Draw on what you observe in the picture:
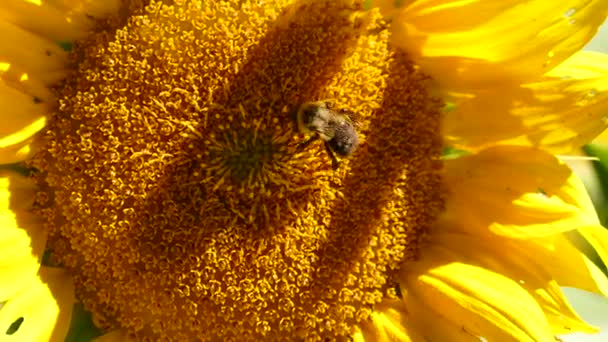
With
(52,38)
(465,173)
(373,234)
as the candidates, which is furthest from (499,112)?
(52,38)

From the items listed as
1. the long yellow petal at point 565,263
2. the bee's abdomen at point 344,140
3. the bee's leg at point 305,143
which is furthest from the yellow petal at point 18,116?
the long yellow petal at point 565,263

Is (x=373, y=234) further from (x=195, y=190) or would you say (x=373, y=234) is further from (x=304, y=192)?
(x=195, y=190)

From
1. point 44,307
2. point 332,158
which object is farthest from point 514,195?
point 44,307

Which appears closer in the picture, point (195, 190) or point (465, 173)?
point (195, 190)

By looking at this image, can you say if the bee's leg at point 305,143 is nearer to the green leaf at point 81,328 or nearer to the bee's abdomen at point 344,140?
the bee's abdomen at point 344,140

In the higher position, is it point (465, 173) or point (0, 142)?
point (0, 142)

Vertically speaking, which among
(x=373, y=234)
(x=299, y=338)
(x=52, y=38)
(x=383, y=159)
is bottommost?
(x=299, y=338)
